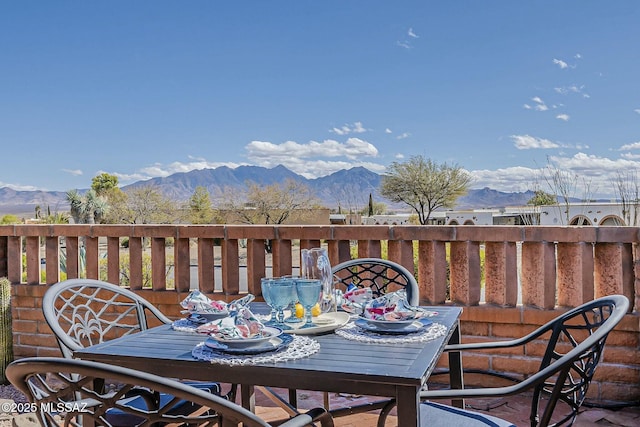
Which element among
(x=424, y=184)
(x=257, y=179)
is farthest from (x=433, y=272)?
(x=257, y=179)

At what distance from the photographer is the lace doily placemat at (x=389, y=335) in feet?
4.73

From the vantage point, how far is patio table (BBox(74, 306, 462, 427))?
1.13 meters

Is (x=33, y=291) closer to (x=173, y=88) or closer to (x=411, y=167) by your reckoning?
(x=411, y=167)

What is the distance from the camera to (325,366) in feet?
3.95

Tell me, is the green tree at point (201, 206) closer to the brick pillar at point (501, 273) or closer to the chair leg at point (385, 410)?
the brick pillar at point (501, 273)

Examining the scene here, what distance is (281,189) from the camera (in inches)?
1287

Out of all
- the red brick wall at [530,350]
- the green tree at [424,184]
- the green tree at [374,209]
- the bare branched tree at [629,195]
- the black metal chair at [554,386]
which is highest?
the green tree at [424,184]

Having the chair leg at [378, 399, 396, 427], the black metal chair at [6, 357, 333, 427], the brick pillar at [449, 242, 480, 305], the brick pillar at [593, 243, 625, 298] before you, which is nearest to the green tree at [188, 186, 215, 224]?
the brick pillar at [449, 242, 480, 305]

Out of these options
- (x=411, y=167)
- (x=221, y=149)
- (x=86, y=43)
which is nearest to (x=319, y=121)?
(x=221, y=149)

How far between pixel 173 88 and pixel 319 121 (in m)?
35.4

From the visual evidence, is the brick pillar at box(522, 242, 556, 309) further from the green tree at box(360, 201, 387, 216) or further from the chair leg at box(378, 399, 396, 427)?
the green tree at box(360, 201, 387, 216)

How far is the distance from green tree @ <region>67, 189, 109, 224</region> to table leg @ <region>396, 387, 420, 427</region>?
31106 mm

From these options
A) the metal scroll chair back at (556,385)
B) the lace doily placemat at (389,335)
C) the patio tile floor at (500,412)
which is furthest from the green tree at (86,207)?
the metal scroll chair back at (556,385)

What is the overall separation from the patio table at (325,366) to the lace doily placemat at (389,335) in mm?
19
